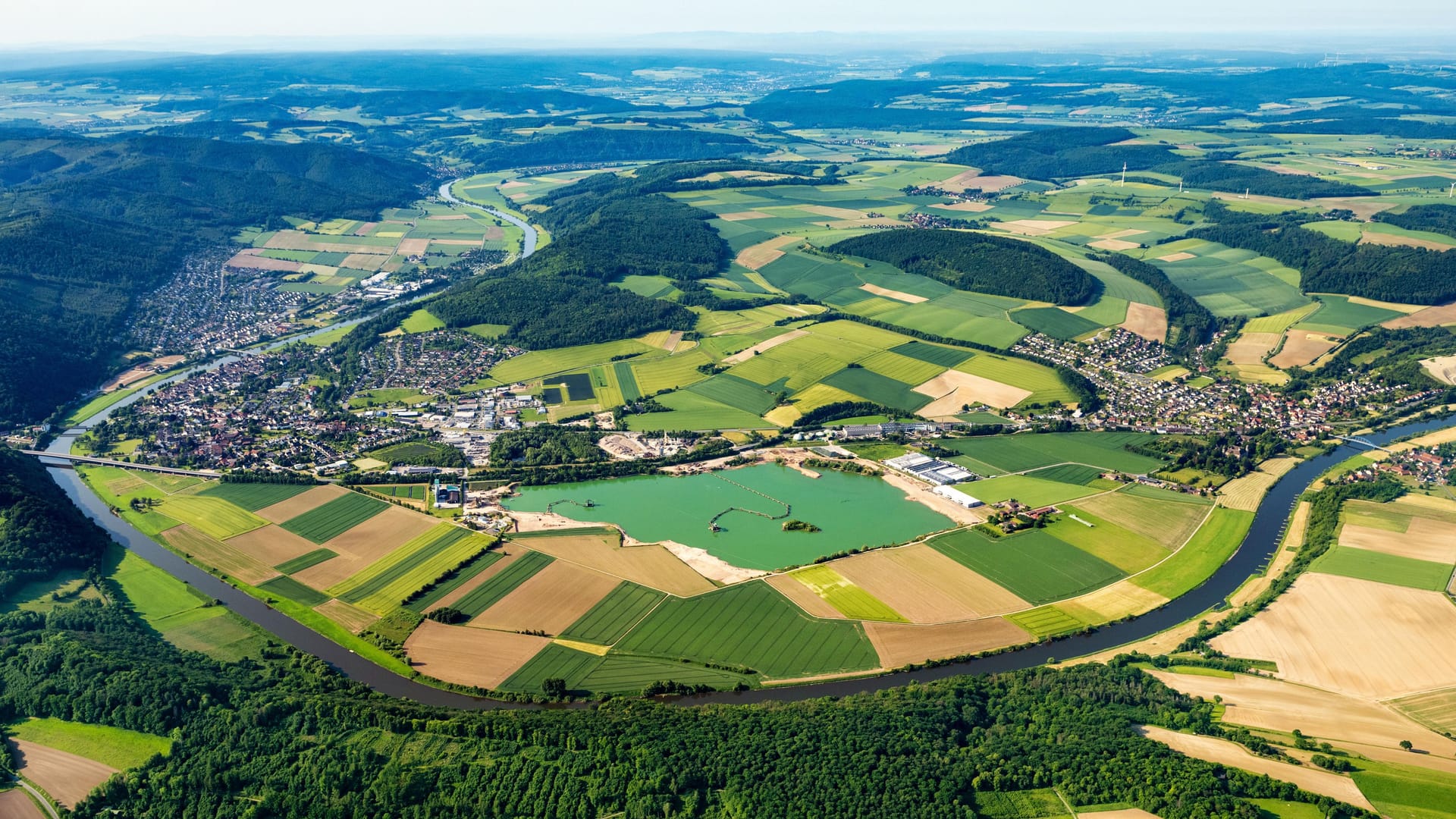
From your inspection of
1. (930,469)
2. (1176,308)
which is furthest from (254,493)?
(1176,308)

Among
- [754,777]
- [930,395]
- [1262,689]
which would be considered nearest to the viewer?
[754,777]

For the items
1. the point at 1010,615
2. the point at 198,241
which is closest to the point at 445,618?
the point at 1010,615

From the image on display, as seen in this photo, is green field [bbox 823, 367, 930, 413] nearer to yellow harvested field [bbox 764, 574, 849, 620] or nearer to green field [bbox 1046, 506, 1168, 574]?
green field [bbox 1046, 506, 1168, 574]

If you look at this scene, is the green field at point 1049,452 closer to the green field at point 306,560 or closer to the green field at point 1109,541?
the green field at point 1109,541

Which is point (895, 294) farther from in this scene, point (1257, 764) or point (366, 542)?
point (1257, 764)

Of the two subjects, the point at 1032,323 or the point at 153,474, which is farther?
the point at 1032,323

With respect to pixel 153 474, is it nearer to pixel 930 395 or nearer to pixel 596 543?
pixel 596 543

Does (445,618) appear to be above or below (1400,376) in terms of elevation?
below
